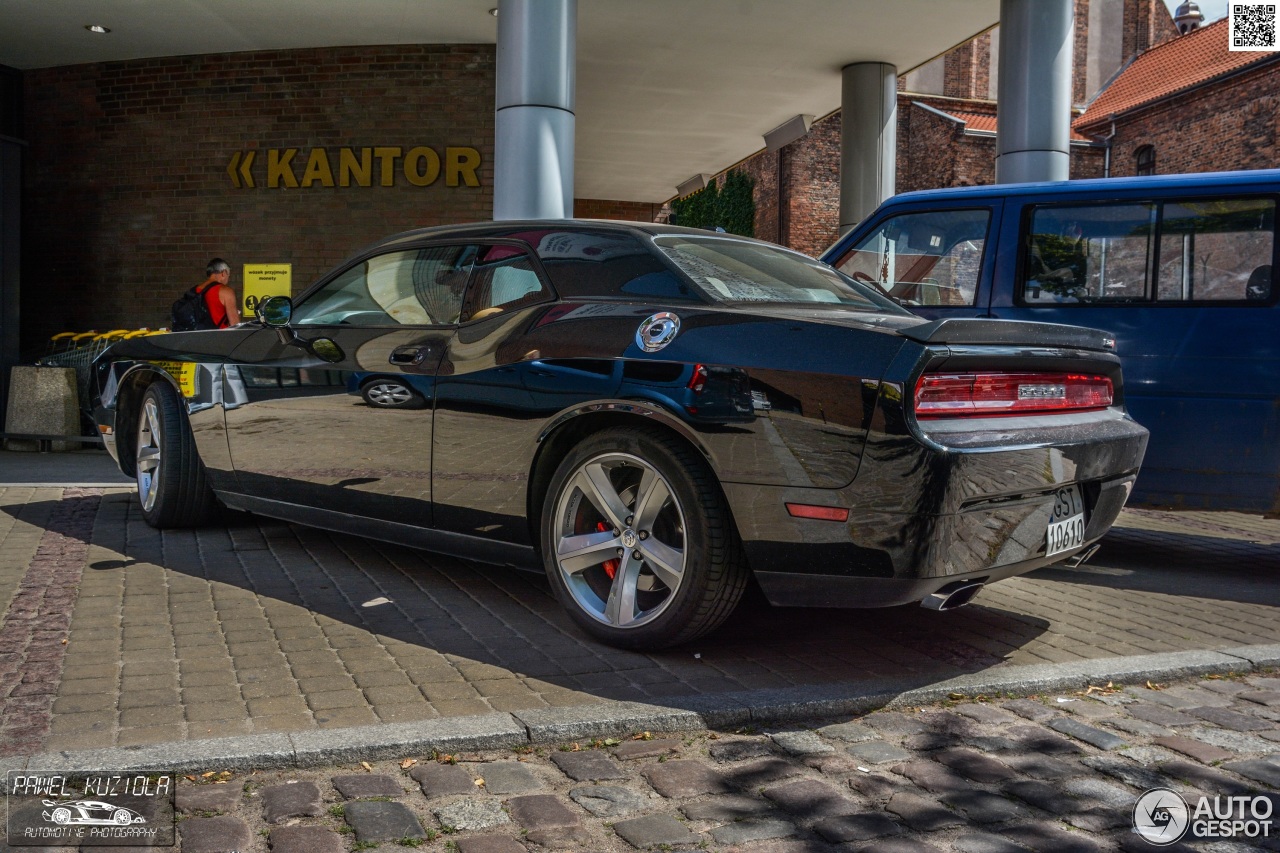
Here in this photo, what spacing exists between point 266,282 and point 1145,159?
3155 centimetres

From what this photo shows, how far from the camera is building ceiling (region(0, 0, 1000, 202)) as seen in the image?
40.2ft

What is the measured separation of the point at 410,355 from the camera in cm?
477

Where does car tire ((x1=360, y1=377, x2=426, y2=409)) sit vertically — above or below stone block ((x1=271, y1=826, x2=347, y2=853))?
above

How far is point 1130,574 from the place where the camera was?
606 cm

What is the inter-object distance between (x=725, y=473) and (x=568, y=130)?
5875 mm

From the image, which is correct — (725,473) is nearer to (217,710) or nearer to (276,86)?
(217,710)

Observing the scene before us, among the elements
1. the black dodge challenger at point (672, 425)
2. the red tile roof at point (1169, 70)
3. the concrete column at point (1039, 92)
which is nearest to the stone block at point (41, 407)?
the black dodge challenger at point (672, 425)

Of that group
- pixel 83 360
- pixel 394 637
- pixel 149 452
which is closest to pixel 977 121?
pixel 83 360

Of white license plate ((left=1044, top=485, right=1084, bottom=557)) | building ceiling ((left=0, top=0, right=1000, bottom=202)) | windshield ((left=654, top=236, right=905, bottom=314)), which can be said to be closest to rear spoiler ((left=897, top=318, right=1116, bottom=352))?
white license plate ((left=1044, top=485, right=1084, bottom=557))

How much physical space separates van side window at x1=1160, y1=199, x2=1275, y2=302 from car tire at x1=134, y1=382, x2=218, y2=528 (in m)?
5.22

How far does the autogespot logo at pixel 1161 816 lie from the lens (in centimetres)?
272

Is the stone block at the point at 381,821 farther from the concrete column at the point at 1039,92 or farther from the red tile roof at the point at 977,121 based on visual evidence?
the red tile roof at the point at 977,121

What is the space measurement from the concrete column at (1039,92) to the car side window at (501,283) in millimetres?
7547

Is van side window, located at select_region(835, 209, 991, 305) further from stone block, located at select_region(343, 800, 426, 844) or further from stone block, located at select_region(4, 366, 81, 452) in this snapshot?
stone block, located at select_region(4, 366, 81, 452)
